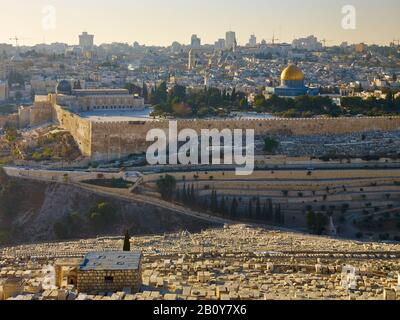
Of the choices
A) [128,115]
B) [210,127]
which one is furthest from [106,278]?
[128,115]

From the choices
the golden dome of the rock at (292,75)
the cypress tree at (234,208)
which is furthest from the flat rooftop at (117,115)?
the golden dome of the rock at (292,75)

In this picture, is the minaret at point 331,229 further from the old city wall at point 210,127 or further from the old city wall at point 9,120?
the old city wall at point 9,120

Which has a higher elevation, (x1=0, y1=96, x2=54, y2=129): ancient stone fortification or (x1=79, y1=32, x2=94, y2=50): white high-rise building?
(x1=79, y1=32, x2=94, y2=50): white high-rise building

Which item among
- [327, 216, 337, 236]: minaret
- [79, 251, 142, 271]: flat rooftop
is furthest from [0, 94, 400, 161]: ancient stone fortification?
[79, 251, 142, 271]: flat rooftop

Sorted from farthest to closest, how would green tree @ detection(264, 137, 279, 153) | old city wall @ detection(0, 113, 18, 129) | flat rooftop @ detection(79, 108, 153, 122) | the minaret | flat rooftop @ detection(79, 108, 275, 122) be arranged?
old city wall @ detection(0, 113, 18, 129) → flat rooftop @ detection(79, 108, 275, 122) → flat rooftop @ detection(79, 108, 153, 122) → green tree @ detection(264, 137, 279, 153) → the minaret

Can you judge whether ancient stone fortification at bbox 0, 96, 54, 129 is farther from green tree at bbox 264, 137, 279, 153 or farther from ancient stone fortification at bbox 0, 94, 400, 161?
green tree at bbox 264, 137, 279, 153
